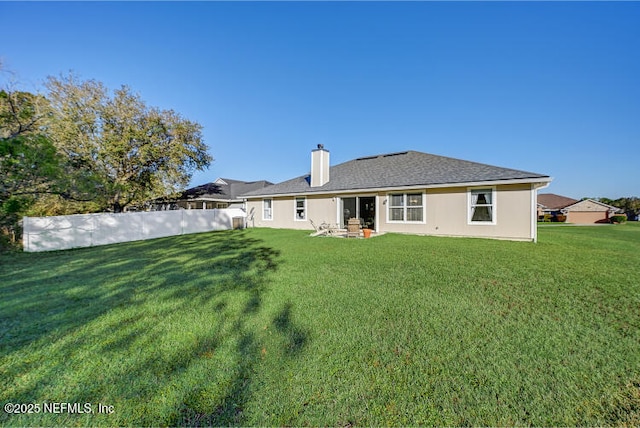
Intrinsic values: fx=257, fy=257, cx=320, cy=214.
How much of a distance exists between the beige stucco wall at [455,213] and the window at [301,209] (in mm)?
404

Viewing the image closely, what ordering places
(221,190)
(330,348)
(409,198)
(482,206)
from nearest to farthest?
(330,348), (482,206), (409,198), (221,190)

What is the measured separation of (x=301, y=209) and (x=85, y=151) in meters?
13.6

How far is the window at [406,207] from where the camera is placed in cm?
1223

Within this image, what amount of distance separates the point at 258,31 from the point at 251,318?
13014 mm

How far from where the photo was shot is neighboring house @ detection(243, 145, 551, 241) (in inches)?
400

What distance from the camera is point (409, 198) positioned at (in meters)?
12.5

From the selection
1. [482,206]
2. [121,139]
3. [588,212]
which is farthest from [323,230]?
[588,212]

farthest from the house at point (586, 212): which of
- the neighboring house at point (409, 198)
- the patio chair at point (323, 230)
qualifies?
the patio chair at point (323, 230)

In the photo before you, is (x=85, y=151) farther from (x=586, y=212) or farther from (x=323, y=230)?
(x=586, y=212)

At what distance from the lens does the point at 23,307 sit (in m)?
3.99

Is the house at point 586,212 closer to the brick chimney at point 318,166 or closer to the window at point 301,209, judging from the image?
the brick chimney at point 318,166

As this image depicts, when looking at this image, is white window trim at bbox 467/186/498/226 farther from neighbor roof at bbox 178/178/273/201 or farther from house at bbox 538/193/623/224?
house at bbox 538/193/623/224

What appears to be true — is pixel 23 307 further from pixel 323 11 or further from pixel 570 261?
pixel 323 11

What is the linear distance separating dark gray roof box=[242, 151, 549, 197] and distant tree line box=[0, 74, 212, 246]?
706 cm
